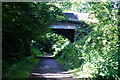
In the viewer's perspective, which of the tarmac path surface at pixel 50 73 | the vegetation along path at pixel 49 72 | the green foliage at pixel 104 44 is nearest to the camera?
the green foliage at pixel 104 44

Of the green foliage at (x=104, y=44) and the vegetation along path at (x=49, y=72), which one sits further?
the vegetation along path at (x=49, y=72)

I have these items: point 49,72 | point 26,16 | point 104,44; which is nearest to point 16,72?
point 49,72

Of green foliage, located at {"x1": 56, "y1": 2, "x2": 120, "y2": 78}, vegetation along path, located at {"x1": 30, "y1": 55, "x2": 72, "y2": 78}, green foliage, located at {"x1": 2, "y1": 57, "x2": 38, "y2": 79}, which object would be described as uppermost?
green foliage, located at {"x1": 56, "y1": 2, "x2": 120, "y2": 78}

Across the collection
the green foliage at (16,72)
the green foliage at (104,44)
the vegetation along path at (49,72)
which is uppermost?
the green foliage at (104,44)

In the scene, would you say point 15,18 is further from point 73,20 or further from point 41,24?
point 73,20

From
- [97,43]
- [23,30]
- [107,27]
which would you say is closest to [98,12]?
[107,27]

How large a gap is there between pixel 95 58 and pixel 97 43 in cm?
85

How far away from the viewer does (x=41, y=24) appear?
6.96 m

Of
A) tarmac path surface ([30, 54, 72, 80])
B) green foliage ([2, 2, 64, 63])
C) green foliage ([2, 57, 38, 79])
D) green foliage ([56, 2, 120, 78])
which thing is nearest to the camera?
green foliage ([2, 2, 64, 63])

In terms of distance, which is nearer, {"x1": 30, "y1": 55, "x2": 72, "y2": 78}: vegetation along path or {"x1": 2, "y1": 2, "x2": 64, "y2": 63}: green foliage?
{"x1": 2, "y1": 2, "x2": 64, "y2": 63}: green foliage

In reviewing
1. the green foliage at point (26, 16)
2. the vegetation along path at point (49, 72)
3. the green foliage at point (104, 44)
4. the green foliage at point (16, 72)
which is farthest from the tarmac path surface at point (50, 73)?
the green foliage at point (26, 16)

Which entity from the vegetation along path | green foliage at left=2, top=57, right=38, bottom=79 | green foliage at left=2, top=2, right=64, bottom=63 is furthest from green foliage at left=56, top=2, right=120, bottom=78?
green foliage at left=2, top=57, right=38, bottom=79

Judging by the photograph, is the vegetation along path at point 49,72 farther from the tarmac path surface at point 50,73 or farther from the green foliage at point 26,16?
the green foliage at point 26,16

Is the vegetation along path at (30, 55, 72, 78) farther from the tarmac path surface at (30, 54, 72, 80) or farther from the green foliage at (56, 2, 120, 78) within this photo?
the green foliage at (56, 2, 120, 78)
